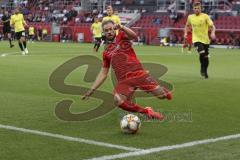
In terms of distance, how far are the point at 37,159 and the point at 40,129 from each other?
1697 millimetres

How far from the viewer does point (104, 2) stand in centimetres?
4881

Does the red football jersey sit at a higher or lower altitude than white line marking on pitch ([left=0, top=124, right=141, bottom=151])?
higher

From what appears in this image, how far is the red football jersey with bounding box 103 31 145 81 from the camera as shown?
806 centimetres

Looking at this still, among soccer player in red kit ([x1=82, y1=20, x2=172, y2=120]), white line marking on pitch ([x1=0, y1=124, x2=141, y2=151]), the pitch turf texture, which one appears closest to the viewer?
the pitch turf texture

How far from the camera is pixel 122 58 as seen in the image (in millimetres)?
8133

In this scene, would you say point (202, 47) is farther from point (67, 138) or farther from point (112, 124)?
point (67, 138)

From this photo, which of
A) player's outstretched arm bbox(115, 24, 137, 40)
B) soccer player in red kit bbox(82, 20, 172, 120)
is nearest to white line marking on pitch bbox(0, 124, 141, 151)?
soccer player in red kit bbox(82, 20, 172, 120)

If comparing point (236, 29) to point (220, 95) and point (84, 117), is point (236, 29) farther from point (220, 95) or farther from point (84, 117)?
point (84, 117)

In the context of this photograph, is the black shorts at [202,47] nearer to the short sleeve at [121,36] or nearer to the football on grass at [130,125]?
the short sleeve at [121,36]

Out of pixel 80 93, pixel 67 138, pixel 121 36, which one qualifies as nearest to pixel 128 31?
pixel 121 36

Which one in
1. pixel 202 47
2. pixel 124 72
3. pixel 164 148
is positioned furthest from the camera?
pixel 202 47

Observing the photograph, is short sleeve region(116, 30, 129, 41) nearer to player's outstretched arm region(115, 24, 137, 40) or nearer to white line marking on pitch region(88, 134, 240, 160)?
player's outstretched arm region(115, 24, 137, 40)

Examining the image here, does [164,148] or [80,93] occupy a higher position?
[164,148]

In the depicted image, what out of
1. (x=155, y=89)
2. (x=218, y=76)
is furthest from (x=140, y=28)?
(x=155, y=89)
